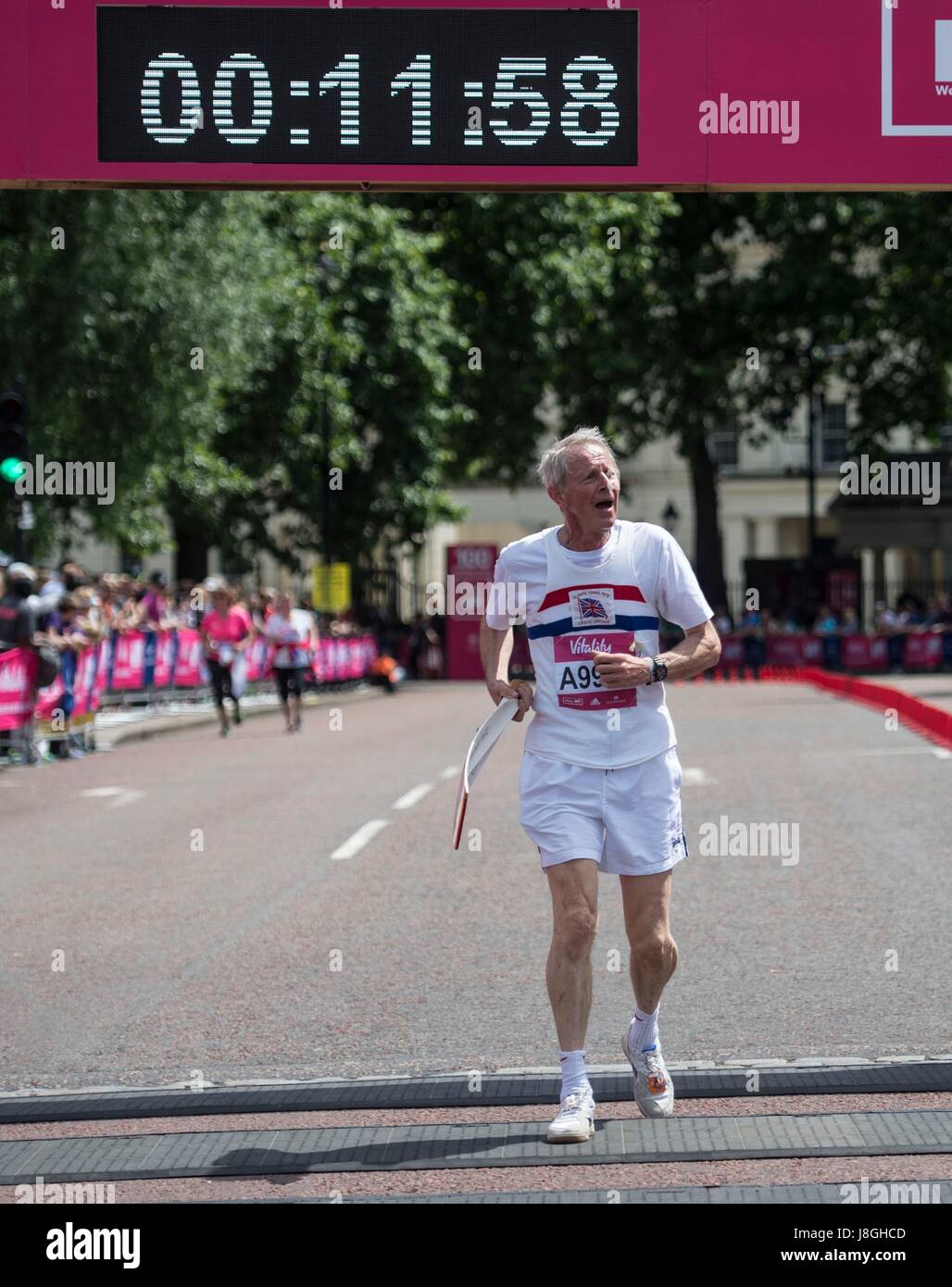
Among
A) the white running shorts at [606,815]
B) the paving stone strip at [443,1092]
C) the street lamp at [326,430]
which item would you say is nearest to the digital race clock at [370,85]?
the white running shorts at [606,815]

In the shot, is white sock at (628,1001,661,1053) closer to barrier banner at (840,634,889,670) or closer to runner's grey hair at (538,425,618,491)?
runner's grey hair at (538,425,618,491)

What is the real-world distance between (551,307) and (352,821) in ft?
99.1

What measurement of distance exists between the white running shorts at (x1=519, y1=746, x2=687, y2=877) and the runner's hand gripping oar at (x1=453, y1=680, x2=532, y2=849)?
169 mm

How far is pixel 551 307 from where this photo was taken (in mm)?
43312

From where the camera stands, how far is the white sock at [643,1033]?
5965mm

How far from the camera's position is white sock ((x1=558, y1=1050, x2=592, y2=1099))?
5734 millimetres

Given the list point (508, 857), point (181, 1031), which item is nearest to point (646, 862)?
point (181, 1031)

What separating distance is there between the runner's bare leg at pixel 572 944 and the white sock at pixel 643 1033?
0.20m

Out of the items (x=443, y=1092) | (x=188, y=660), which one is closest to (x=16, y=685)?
(x=188, y=660)

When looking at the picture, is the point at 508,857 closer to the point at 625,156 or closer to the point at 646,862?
the point at 625,156

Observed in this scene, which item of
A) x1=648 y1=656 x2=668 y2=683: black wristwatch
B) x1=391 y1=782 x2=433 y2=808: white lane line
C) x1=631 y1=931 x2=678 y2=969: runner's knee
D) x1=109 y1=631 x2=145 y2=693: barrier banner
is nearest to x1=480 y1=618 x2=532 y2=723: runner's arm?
x1=648 y1=656 x2=668 y2=683: black wristwatch

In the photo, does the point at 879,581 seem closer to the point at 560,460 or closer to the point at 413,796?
the point at 413,796

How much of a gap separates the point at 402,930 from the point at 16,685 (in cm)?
1072

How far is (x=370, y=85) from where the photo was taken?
758cm
